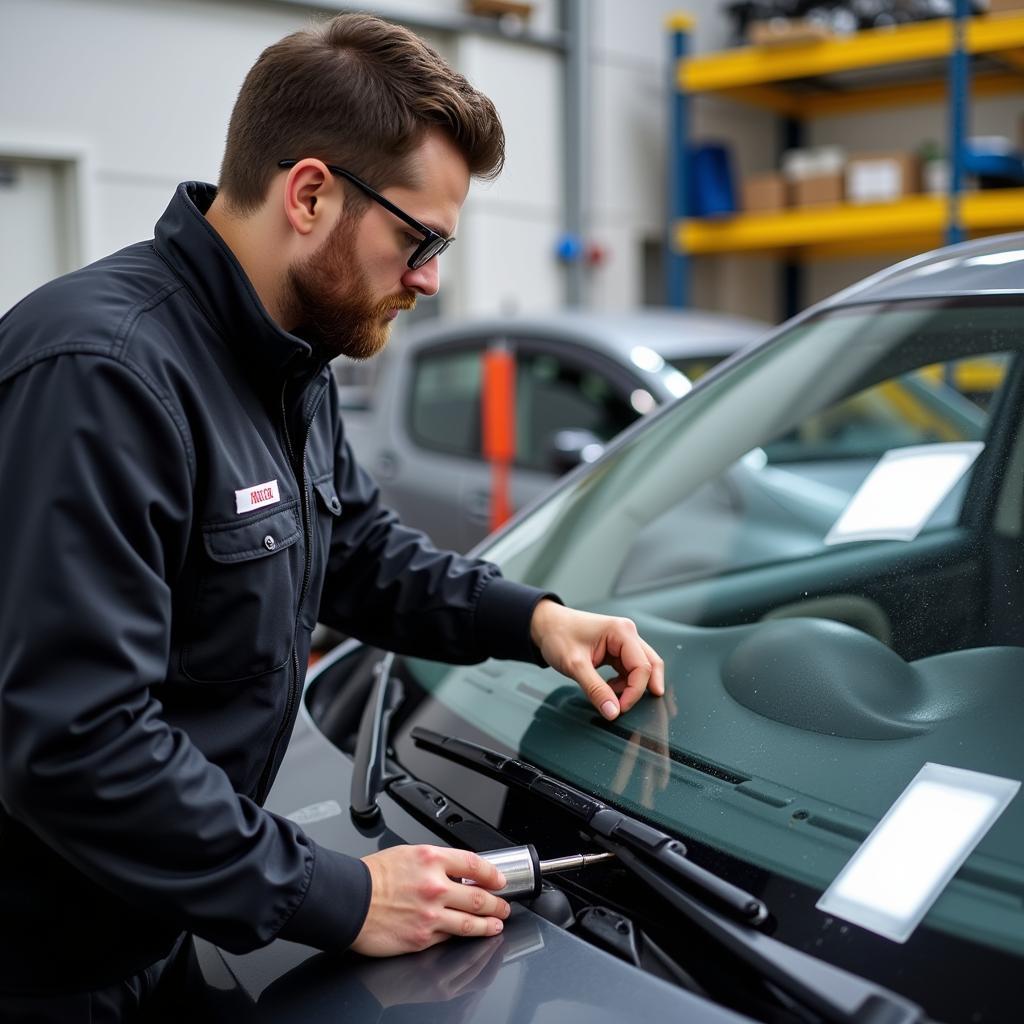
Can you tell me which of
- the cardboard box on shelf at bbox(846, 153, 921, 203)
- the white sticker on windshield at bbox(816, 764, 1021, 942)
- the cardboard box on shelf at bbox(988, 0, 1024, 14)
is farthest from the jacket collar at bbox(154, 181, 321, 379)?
the cardboard box on shelf at bbox(846, 153, 921, 203)

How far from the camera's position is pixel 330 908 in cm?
102

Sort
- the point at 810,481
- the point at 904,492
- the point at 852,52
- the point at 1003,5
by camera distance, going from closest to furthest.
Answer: the point at 904,492 < the point at 810,481 < the point at 1003,5 < the point at 852,52

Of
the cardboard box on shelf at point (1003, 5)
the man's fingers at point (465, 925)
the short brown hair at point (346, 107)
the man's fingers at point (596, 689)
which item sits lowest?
the man's fingers at point (465, 925)

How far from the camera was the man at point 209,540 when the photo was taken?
37.8 inches

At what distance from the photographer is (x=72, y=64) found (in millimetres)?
6422

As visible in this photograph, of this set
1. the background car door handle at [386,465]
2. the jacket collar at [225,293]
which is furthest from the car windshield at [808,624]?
the background car door handle at [386,465]

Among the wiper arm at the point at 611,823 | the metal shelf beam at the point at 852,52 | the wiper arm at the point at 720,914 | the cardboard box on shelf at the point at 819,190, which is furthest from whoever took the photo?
the cardboard box on shelf at the point at 819,190

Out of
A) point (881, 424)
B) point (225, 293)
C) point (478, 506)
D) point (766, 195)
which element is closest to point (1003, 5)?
point (766, 195)

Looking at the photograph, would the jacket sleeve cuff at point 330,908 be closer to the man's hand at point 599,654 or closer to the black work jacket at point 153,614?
the black work jacket at point 153,614

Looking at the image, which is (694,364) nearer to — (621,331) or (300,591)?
(621,331)

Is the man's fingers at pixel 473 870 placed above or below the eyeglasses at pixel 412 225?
below

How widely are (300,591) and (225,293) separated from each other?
309 mm

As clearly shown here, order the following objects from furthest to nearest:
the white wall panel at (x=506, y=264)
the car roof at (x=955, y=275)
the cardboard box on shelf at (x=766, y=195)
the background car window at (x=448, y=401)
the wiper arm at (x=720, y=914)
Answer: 1. the cardboard box on shelf at (x=766, y=195)
2. the white wall panel at (x=506, y=264)
3. the background car window at (x=448, y=401)
4. the car roof at (x=955, y=275)
5. the wiper arm at (x=720, y=914)

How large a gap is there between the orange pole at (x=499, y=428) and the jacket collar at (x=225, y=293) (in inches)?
118
